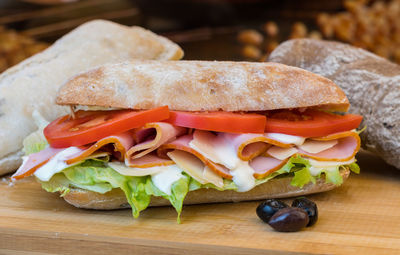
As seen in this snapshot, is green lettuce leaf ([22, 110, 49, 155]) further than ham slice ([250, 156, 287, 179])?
Yes

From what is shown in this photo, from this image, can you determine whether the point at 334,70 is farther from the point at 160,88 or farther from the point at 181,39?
the point at 181,39

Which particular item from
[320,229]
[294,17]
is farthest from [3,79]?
[294,17]

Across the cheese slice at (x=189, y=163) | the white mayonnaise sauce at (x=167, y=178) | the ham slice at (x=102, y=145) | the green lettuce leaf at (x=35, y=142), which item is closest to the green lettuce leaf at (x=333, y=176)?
the cheese slice at (x=189, y=163)

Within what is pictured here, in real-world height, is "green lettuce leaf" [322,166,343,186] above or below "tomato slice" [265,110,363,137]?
below

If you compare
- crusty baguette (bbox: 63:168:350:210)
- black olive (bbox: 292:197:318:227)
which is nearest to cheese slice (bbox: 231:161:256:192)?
crusty baguette (bbox: 63:168:350:210)

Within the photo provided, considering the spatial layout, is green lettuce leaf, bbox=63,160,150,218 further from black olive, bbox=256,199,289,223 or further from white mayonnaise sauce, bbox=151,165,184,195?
black olive, bbox=256,199,289,223

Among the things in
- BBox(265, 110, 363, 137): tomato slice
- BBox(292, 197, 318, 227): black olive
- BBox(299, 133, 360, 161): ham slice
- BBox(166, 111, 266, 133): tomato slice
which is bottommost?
BBox(292, 197, 318, 227): black olive

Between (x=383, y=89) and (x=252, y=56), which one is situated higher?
(x=383, y=89)

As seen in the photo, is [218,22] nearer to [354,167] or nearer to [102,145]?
[354,167]
